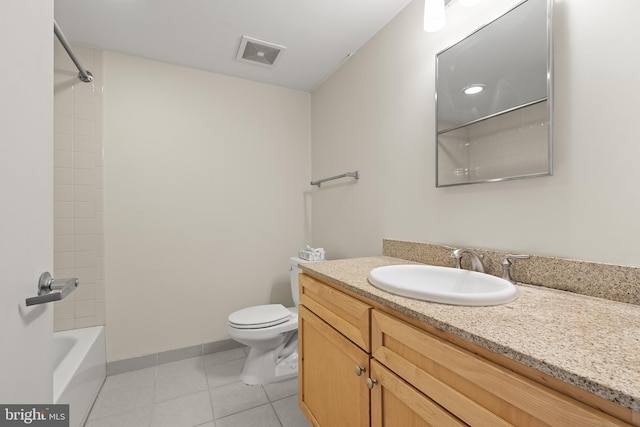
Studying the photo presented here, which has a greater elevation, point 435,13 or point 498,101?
point 435,13

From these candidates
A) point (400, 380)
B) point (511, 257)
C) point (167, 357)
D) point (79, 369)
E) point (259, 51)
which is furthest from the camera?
point (167, 357)

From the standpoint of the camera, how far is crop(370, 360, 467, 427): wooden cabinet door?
63 centimetres

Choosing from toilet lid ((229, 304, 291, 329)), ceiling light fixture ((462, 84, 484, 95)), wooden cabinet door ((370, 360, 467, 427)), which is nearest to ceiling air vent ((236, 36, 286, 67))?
ceiling light fixture ((462, 84, 484, 95))

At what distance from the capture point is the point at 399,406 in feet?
2.43

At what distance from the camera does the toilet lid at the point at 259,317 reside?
5.48 ft

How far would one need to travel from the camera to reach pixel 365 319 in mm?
862

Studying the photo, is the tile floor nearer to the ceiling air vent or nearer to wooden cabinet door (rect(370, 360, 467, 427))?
wooden cabinet door (rect(370, 360, 467, 427))

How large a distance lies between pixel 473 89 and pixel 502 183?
1.40 ft

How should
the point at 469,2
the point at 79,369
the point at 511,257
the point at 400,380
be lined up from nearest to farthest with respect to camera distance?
the point at 400,380 → the point at 511,257 → the point at 469,2 → the point at 79,369

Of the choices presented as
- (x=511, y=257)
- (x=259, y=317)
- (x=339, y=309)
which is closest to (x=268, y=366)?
(x=259, y=317)

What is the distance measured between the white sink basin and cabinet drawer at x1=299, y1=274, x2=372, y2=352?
0.11 metres

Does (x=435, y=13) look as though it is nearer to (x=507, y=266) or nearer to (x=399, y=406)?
(x=507, y=266)

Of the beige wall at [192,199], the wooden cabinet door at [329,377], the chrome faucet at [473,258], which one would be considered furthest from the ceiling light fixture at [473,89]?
the beige wall at [192,199]

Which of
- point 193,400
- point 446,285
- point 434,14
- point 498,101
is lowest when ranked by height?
point 193,400
